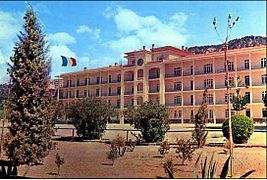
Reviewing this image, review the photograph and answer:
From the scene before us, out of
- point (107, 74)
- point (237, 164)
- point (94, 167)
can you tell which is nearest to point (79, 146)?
point (94, 167)

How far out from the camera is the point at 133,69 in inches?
284

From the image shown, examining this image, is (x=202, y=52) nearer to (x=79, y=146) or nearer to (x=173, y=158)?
(x=173, y=158)

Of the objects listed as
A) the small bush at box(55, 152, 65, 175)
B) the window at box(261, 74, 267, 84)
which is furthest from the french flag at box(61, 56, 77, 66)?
the window at box(261, 74, 267, 84)

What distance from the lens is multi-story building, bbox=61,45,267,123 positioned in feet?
23.4

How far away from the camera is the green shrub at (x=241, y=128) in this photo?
769cm

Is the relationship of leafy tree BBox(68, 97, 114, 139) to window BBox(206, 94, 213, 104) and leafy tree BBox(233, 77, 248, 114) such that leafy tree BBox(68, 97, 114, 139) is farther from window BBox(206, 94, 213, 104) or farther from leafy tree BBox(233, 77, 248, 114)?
leafy tree BBox(233, 77, 248, 114)

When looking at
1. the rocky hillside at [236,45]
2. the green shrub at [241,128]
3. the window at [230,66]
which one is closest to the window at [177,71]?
the rocky hillside at [236,45]

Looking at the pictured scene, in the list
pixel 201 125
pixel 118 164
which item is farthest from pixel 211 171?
pixel 118 164

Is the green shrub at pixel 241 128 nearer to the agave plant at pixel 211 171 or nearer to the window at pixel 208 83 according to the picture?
the window at pixel 208 83

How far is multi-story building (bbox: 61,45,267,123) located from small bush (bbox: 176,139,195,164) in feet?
1.67

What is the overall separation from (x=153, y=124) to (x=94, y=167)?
1691mm

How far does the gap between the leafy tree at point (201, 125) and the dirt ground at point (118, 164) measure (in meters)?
0.17

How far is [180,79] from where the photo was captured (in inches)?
288

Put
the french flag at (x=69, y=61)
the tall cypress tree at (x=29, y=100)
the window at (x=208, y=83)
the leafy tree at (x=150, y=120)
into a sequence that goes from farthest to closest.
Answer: the leafy tree at (x=150, y=120) → the window at (x=208, y=83) → the french flag at (x=69, y=61) → the tall cypress tree at (x=29, y=100)
